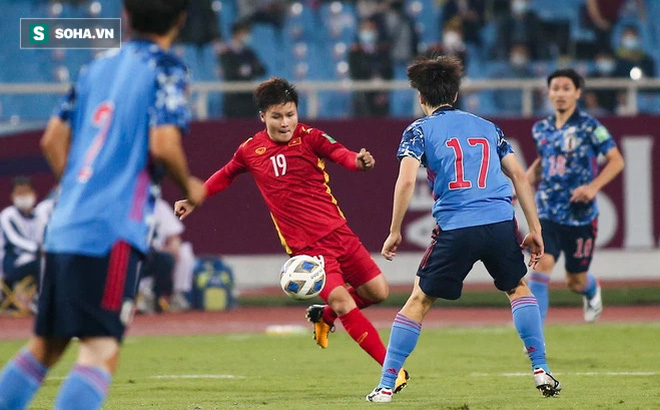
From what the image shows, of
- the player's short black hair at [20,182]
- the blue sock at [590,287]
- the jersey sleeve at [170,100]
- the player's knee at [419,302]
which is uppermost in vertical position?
the jersey sleeve at [170,100]

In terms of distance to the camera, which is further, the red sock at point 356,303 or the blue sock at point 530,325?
the red sock at point 356,303

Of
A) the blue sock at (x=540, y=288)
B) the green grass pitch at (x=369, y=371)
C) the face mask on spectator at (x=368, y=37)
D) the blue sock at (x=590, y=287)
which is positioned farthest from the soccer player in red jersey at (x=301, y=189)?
the face mask on spectator at (x=368, y=37)

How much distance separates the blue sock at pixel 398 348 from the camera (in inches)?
303

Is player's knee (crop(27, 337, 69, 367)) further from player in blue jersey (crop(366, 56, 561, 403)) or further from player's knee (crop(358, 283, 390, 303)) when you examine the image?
player's knee (crop(358, 283, 390, 303))

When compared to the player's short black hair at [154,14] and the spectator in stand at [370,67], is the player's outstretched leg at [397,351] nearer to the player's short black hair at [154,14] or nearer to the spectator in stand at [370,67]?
the player's short black hair at [154,14]

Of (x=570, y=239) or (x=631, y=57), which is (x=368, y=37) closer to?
(x=631, y=57)

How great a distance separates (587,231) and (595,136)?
91 cm

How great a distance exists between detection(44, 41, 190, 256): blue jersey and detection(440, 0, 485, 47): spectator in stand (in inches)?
641

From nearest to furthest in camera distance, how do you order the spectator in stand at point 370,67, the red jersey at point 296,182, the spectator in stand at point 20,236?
the red jersey at point 296,182, the spectator in stand at point 20,236, the spectator in stand at point 370,67

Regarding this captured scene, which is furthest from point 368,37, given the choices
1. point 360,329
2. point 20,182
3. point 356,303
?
point 360,329

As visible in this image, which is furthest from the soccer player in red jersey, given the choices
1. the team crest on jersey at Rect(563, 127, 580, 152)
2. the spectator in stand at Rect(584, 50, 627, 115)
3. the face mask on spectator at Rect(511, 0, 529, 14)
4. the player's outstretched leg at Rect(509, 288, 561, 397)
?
the face mask on spectator at Rect(511, 0, 529, 14)

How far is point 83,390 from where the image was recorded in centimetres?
464

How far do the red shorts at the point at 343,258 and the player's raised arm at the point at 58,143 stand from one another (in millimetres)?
3831

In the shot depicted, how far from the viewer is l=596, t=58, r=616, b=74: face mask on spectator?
1956cm
